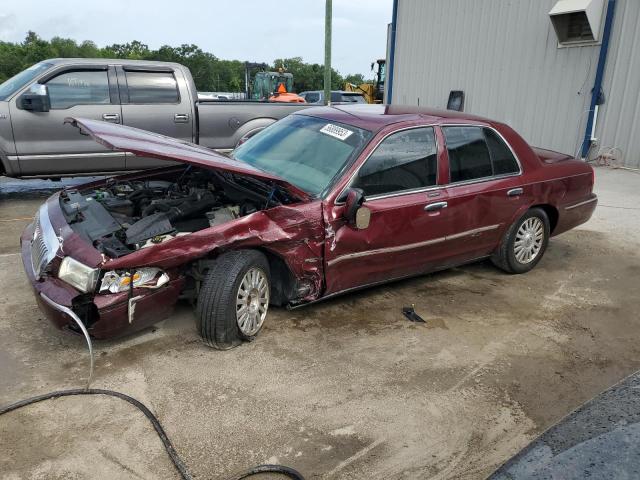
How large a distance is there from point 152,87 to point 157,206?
15.2ft

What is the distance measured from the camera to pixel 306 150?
4195 mm

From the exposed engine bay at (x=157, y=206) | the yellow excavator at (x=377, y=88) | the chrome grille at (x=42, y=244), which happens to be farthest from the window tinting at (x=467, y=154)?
the yellow excavator at (x=377, y=88)

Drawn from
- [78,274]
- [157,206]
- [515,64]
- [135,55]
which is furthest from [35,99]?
[135,55]

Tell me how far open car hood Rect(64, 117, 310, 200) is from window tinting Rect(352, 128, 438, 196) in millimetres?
532

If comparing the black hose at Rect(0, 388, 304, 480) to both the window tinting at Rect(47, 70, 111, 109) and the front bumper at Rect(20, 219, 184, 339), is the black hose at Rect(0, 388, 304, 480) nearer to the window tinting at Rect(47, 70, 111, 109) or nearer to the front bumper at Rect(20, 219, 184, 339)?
the front bumper at Rect(20, 219, 184, 339)

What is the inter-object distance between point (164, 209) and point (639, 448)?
10.2 ft

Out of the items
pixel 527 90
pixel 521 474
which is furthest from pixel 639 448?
Result: pixel 527 90

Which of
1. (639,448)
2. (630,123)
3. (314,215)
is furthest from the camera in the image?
(630,123)

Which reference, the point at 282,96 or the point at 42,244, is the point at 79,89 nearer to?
the point at 42,244

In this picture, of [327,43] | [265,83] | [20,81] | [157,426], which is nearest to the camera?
[157,426]

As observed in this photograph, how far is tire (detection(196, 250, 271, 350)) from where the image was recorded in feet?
10.9

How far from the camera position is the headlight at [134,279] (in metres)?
3.09

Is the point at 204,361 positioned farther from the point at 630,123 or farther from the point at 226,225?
the point at 630,123

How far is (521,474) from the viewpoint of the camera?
5.63 feet
